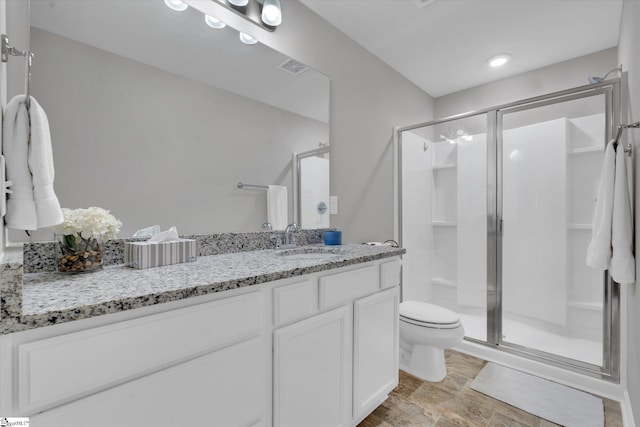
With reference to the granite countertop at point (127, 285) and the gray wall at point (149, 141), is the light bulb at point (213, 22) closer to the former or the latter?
the gray wall at point (149, 141)

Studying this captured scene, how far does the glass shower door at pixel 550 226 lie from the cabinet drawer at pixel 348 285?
1.46 m

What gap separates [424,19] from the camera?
80.4 inches

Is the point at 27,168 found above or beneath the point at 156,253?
above

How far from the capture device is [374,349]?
1481 millimetres

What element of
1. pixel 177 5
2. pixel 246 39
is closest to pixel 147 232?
pixel 177 5

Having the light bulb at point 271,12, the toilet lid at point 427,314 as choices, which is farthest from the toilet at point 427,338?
the light bulb at point 271,12

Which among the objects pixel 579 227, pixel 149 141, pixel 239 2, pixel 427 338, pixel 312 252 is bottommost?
pixel 427 338

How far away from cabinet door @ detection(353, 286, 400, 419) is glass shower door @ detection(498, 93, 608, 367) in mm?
1220

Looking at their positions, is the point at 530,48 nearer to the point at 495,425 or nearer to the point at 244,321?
the point at 495,425

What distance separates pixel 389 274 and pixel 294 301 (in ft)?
2.28

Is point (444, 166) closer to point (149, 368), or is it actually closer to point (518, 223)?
point (518, 223)

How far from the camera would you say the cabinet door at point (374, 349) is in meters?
1.38

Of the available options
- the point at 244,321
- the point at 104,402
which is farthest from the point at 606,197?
the point at 104,402

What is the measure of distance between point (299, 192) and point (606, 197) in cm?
Answer: 166
